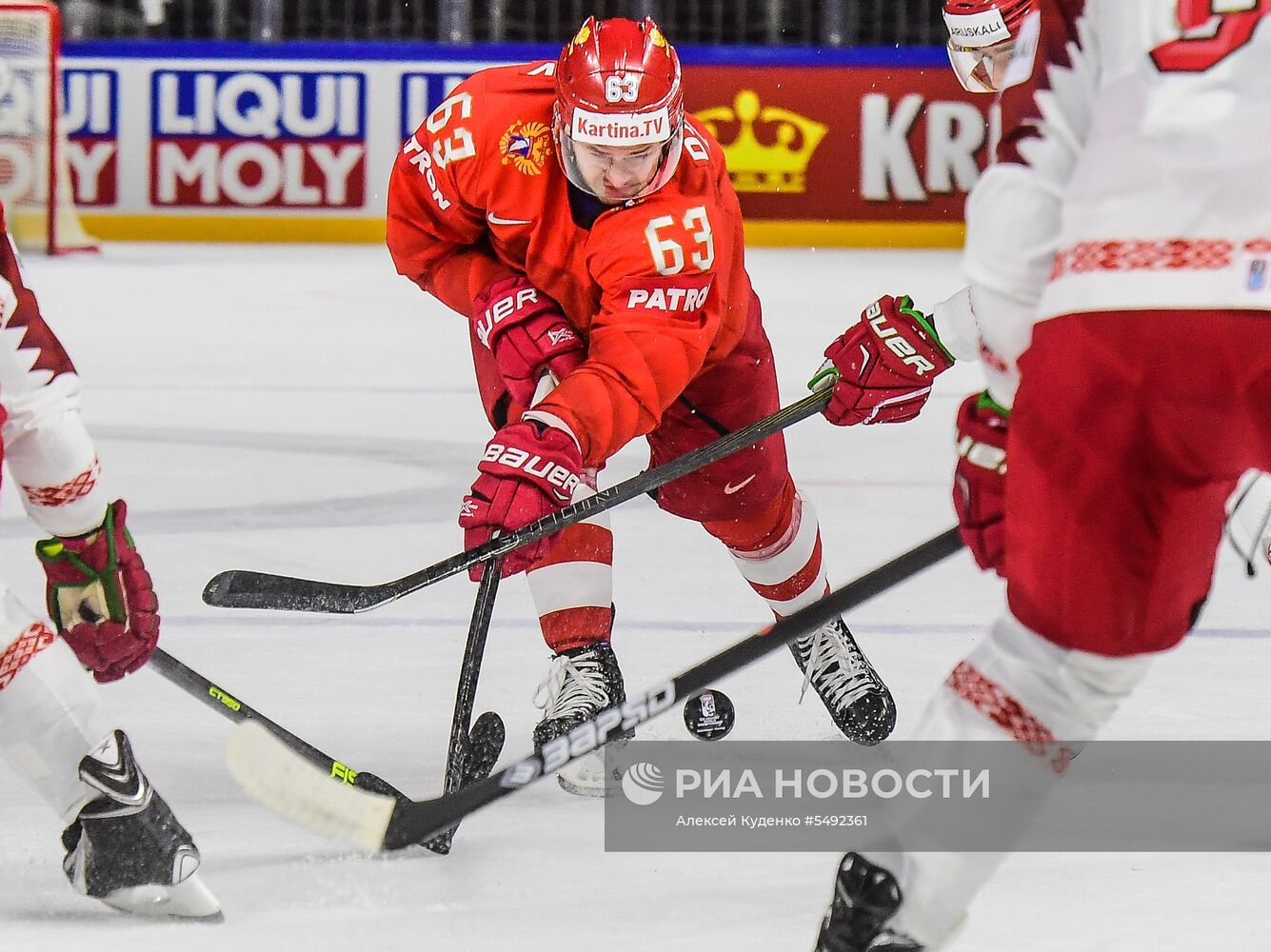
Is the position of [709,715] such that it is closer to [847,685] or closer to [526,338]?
[847,685]

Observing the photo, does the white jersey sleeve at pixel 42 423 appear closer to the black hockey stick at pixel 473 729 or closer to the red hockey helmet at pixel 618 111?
the black hockey stick at pixel 473 729

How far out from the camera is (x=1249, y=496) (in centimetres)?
246

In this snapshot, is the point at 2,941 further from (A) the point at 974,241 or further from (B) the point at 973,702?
(A) the point at 974,241

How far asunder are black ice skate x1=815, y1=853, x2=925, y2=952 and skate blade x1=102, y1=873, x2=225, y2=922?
72 cm

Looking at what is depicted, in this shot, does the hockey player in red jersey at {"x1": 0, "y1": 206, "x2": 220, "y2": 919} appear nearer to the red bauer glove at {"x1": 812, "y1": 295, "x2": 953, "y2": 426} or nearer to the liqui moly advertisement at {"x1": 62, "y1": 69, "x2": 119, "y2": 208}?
the red bauer glove at {"x1": 812, "y1": 295, "x2": 953, "y2": 426}

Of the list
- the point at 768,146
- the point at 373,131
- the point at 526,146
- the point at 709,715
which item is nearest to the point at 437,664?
the point at 709,715

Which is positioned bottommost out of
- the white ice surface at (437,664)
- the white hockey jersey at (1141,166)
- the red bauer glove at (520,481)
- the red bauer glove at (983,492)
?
the white ice surface at (437,664)

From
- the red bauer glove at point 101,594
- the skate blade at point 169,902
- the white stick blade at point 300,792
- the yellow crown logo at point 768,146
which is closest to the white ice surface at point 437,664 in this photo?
the skate blade at point 169,902

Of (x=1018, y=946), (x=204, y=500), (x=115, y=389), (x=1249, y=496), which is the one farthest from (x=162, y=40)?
(x=1018, y=946)

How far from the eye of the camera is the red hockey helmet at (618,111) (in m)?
2.26

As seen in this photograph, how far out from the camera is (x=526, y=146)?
2439 mm

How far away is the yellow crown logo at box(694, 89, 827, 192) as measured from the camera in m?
9.32

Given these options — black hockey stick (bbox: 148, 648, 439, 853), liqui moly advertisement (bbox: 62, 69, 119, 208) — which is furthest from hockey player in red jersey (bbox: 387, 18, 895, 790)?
liqui moly advertisement (bbox: 62, 69, 119, 208)

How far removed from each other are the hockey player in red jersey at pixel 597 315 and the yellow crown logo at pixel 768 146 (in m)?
6.77
